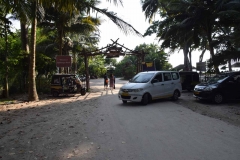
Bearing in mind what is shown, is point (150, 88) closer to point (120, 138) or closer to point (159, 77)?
point (159, 77)

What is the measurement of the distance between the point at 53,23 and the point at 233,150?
55.4 ft

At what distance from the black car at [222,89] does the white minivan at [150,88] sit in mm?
1514

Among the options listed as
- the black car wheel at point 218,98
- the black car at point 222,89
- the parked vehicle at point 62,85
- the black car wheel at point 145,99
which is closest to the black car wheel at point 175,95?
the black car at point 222,89

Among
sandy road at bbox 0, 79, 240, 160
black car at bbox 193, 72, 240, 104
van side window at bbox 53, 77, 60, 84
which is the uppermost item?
van side window at bbox 53, 77, 60, 84

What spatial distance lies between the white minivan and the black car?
1.51 metres

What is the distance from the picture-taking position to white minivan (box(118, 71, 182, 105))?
11.0 metres

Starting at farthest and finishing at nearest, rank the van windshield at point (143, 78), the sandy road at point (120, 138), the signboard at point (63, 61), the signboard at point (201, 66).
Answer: the signboard at point (201, 66) → the signboard at point (63, 61) → the van windshield at point (143, 78) → the sandy road at point (120, 138)

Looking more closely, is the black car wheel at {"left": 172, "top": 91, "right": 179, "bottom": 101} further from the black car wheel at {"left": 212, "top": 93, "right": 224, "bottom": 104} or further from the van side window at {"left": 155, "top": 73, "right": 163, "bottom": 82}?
the black car wheel at {"left": 212, "top": 93, "right": 224, "bottom": 104}

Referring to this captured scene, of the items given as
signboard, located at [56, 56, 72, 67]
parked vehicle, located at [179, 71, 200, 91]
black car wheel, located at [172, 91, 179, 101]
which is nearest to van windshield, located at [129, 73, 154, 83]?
black car wheel, located at [172, 91, 179, 101]

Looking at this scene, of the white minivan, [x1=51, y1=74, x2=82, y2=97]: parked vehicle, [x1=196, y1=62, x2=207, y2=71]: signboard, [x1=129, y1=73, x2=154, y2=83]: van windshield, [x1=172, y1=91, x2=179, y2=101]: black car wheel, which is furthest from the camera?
[x1=196, y1=62, x2=207, y2=71]: signboard

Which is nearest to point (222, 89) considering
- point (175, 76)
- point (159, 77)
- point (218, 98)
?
point (218, 98)

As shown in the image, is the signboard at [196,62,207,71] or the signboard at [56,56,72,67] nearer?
the signboard at [56,56,72,67]

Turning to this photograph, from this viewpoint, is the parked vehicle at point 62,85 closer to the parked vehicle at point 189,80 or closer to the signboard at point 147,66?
the signboard at point 147,66

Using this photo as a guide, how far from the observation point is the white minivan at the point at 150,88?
10969 millimetres
